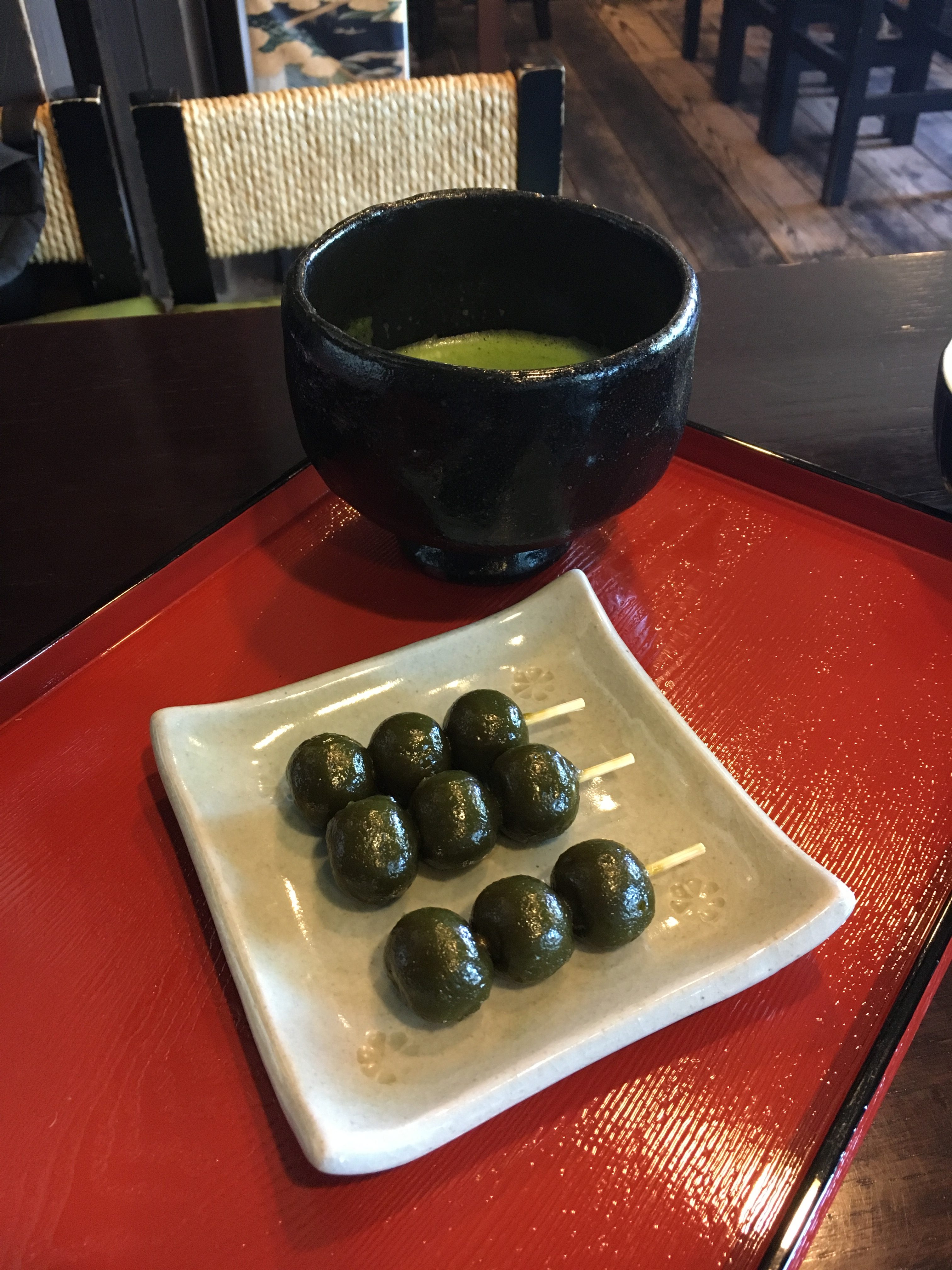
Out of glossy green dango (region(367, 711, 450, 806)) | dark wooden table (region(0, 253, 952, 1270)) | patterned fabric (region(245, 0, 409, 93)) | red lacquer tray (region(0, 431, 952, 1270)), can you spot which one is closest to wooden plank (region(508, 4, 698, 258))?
patterned fabric (region(245, 0, 409, 93))

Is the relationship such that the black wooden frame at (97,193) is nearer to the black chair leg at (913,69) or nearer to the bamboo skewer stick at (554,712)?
the bamboo skewer stick at (554,712)

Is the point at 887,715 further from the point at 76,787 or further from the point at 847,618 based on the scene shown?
the point at 76,787

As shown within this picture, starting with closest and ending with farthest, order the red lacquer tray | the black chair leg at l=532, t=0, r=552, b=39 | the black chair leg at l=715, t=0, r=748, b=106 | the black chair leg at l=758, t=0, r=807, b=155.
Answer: the red lacquer tray
the black chair leg at l=758, t=0, r=807, b=155
the black chair leg at l=715, t=0, r=748, b=106
the black chair leg at l=532, t=0, r=552, b=39

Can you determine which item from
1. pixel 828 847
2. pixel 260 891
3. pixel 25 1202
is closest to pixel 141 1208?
pixel 25 1202

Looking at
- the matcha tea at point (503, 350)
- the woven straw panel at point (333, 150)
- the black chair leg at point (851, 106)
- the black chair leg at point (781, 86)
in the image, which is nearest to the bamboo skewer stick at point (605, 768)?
the matcha tea at point (503, 350)

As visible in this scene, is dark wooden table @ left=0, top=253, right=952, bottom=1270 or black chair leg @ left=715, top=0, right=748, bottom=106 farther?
black chair leg @ left=715, top=0, right=748, bottom=106

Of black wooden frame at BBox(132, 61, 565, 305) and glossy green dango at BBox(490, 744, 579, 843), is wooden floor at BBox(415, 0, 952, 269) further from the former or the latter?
glossy green dango at BBox(490, 744, 579, 843)
